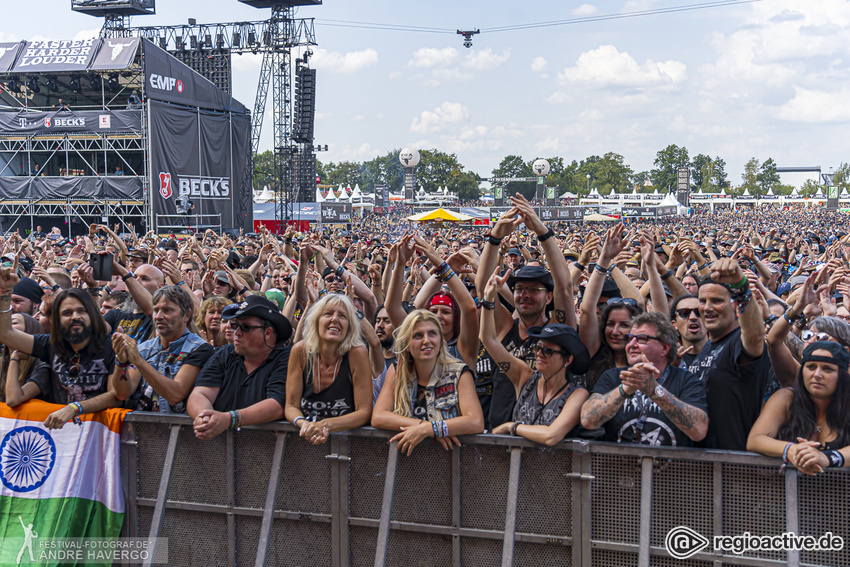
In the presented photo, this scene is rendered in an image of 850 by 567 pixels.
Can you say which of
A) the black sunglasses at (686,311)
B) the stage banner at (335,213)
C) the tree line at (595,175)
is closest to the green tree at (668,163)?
the tree line at (595,175)

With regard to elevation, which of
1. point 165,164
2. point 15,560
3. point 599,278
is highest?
point 165,164

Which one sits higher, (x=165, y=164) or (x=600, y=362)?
(x=165, y=164)

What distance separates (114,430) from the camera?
4.13 m

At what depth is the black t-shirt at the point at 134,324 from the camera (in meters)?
5.35

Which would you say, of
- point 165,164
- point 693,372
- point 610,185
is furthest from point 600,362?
point 610,185

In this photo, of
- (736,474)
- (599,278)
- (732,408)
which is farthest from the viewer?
(599,278)

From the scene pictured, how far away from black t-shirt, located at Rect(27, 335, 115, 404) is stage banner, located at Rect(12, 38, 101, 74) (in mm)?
26100

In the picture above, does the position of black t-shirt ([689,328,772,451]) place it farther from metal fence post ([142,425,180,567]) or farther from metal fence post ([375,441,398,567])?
metal fence post ([142,425,180,567])

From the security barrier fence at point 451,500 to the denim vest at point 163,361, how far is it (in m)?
0.29

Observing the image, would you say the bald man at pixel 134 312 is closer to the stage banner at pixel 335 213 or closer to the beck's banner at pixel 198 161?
the beck's banner at pixel 198 161

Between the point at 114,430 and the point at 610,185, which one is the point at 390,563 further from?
the point at 610,185

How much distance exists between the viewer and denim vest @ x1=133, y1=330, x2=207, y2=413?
4391mm

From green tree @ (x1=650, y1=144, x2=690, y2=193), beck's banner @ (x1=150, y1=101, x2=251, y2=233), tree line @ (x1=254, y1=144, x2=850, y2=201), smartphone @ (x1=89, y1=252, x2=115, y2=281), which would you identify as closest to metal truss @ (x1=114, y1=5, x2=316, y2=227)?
beck's banner @ (x1=150, y1=101, x2=251, y2=233)

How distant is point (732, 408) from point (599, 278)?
1350mm
